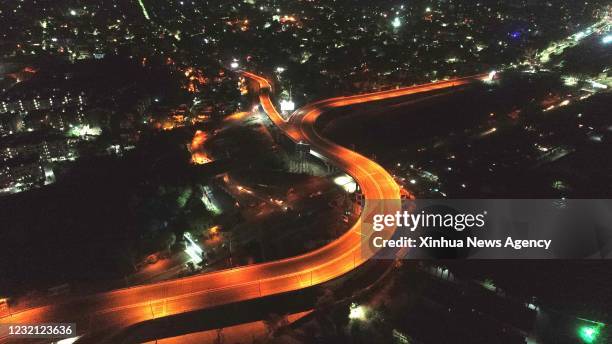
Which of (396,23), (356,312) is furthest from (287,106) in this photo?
(396,23)

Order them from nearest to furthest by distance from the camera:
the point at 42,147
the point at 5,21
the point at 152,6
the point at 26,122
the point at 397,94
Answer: the point at 42,147 < the point at 26,122 < the point at 397,94 < the point at 5,21 < the point at 152,6

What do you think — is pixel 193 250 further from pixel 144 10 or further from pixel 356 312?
pixel 144 10

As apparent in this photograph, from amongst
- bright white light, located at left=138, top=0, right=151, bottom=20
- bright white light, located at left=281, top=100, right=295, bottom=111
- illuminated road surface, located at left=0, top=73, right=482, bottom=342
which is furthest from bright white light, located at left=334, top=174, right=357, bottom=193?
bright white light, located at left=138, top=0, right=151, bottom=20

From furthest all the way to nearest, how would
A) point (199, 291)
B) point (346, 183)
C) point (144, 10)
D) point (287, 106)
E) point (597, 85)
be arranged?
1. point (144, 10)
2. point (597, 85)
3. point (287, 106)
4. point (346, 183)
5. point (199, 291)

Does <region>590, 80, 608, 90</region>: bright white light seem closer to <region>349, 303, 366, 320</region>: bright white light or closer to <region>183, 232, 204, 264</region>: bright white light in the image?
<region>349, 303, 366, 320</region>: bright white light

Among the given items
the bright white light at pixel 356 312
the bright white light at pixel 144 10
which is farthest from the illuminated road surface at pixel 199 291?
the bright white light at pixel 144 10

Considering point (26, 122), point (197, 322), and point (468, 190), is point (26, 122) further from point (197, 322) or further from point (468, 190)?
point (468, 190)

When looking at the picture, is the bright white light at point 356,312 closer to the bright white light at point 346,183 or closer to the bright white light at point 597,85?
the bright white light at point 346,183

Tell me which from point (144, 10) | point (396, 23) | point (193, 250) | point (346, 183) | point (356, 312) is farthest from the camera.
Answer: point (144, 10)

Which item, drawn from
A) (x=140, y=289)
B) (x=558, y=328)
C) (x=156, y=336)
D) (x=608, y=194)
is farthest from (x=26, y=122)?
(x=608, y=194)
